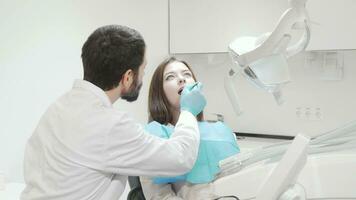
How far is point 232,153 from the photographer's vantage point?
1541 mm

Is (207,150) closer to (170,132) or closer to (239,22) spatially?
(170,132)

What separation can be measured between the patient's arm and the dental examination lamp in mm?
539

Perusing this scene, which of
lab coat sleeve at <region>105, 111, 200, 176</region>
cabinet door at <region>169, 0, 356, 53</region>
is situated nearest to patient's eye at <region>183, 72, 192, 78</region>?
lab coat sleeve at <region>105, 111, 200, 176</region>

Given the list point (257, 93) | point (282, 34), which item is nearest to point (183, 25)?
point (257, 93)

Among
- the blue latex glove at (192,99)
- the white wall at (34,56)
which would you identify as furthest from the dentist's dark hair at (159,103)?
the white wall at (34,56)

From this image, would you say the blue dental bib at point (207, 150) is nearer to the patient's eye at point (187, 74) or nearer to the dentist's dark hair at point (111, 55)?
the patient's eye at point (187, 74)

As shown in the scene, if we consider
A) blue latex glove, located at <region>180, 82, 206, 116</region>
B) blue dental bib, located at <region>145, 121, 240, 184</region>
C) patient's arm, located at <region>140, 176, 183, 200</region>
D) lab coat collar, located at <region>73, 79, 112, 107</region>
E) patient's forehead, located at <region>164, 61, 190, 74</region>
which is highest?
lab coat collar, located at <region>73, 79, 112, 107</region>

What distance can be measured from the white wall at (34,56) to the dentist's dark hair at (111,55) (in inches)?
55.1

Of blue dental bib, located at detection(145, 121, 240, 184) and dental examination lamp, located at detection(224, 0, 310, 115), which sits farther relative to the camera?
blue dental bib, located at detection(145, 121, 240, 184)

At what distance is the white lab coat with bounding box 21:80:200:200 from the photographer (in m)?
1.18

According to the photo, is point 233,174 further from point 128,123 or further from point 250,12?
point 250,12

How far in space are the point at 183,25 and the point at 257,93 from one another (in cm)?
82

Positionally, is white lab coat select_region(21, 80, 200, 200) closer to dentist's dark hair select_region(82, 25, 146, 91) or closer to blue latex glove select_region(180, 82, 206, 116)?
dentist's dark hair select_region(82, 25, 146, 91)

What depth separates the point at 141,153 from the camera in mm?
1199
